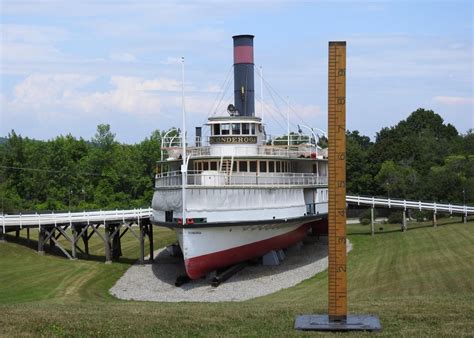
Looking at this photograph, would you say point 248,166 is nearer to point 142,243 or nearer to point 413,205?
point 142,243

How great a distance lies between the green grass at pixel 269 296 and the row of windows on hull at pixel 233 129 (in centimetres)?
973

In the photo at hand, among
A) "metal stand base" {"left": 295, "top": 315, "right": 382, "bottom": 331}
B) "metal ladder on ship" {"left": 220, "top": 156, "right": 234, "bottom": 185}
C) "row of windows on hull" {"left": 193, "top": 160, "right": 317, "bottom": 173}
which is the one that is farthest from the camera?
"row of windows on hull" {"left": 193, "top": 160, "right": 317, "bottom": 173}

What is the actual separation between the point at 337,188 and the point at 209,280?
24567 mm

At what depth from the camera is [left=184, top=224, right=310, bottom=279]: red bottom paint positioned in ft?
129

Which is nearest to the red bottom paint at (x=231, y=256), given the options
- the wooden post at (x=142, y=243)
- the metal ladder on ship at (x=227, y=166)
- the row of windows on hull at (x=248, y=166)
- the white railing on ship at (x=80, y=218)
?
the metal ladder on ship at (x=227, y=166)

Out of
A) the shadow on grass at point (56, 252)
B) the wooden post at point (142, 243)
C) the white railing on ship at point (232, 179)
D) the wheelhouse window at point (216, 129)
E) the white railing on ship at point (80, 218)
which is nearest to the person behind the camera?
the white railing on ship at point (232, 179)

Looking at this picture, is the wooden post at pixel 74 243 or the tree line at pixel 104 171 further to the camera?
→ the tree line at pixel 104 171

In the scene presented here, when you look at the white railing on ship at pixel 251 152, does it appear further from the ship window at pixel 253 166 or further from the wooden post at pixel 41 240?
the wooden post at pixel 41 240

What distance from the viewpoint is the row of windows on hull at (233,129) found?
4672cm

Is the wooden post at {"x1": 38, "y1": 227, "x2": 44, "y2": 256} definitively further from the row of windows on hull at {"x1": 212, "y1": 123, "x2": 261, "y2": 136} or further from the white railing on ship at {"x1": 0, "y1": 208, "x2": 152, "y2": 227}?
the row of windows on hull at {"x1": 212, "y1": 123, "x2": 261, "y2": 136}

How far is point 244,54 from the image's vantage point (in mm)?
54125

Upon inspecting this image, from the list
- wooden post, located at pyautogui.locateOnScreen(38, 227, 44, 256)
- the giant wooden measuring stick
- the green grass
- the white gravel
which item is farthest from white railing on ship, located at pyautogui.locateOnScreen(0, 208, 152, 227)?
the giant wooden measuring stick

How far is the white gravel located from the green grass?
1.18 meters

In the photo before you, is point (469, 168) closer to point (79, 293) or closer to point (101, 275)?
point (101, 275)
